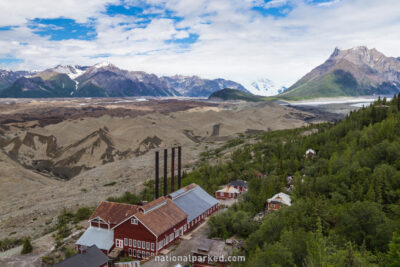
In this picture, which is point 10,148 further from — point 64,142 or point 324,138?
point 324,138

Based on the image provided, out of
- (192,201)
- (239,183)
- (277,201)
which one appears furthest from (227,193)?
(277,201)

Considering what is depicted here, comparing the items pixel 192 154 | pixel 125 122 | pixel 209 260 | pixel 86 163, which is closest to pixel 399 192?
pixel 209 260

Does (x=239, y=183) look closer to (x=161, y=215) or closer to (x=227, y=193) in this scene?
(x=227, y=193)

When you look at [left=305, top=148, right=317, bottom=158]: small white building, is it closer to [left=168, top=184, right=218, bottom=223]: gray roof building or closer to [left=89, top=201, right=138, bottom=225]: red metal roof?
[left=168, top=184, right=218, bottom=223]: gray roof building

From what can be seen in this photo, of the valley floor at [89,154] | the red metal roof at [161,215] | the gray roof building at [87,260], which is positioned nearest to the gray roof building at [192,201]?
the red metal roof at [161,215]

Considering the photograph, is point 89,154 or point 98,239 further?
point 89,154

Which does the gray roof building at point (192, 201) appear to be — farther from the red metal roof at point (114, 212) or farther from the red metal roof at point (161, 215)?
the red metal roof at point (114, 212)
